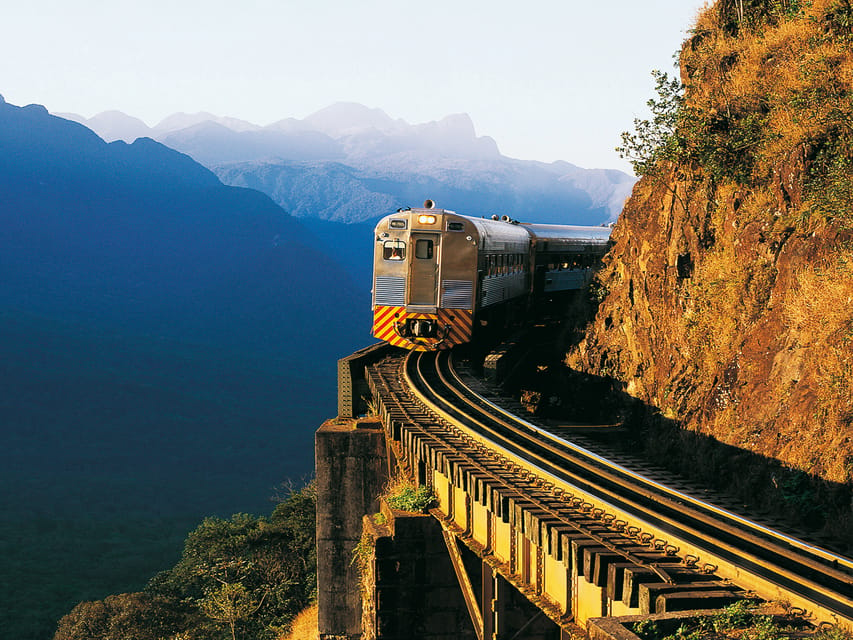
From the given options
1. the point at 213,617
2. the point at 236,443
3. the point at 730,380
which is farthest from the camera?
the point at 236,443

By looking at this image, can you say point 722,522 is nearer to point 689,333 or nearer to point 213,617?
point 689,333

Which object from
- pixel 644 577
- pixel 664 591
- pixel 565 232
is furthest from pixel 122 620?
pixel 664 591

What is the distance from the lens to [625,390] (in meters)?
22.5

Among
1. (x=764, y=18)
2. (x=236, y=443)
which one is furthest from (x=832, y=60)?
(x=236, y=443)

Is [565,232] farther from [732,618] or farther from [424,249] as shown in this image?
[732,618]

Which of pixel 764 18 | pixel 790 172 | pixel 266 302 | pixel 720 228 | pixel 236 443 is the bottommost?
pixel 236 443

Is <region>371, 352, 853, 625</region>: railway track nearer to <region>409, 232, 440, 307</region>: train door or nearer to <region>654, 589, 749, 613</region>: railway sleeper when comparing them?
<region>654, 589, 749, 613</region>: railway sleeper

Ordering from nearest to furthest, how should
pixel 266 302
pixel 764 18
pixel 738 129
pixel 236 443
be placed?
pixel 738 129, pixel 764 18, pixel 236 443, pixel 266 302

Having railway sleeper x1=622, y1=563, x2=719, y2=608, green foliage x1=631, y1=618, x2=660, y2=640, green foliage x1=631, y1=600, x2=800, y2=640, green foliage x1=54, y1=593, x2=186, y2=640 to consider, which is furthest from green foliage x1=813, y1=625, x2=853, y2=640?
green foliage x1=54, y1=593, x2=186, y2=640

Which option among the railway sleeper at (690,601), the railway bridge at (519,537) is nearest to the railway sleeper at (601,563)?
the railway bridge at (519,537)

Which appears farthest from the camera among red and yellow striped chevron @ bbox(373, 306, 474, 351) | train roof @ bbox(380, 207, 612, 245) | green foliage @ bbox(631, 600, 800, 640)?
train roof @ bbox(380, 207, 612, 245)

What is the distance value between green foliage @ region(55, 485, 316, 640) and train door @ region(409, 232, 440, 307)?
18.8m

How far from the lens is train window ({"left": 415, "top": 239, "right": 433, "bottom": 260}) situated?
22688 millimetres

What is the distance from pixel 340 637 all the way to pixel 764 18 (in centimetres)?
2204
